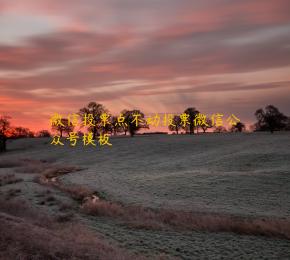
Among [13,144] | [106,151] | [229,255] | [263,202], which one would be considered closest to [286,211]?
[263,202]

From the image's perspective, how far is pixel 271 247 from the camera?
17.0m

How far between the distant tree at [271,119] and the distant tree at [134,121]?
123 feet

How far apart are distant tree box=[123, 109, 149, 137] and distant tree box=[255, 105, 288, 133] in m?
37.4

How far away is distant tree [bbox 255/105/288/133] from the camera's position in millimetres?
91312

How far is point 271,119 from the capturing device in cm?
9162

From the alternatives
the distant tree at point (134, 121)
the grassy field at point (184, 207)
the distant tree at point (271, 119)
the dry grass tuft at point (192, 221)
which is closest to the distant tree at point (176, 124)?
the distant tree at point (134, 121)

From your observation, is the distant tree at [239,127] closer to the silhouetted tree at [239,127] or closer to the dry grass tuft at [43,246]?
the silhouetted tree at [239,127]

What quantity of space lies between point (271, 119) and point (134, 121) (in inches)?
1648

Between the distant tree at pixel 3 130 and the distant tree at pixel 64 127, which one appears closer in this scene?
the distant tree at pixel 3 130

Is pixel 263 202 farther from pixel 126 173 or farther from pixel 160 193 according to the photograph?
pixel 126 173

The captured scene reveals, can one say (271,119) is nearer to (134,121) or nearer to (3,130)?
(134,121)

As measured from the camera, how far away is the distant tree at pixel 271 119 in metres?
91.3

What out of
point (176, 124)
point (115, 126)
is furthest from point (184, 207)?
point (176, 124)

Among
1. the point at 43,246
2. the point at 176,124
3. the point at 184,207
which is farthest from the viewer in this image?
the point at 176,124
